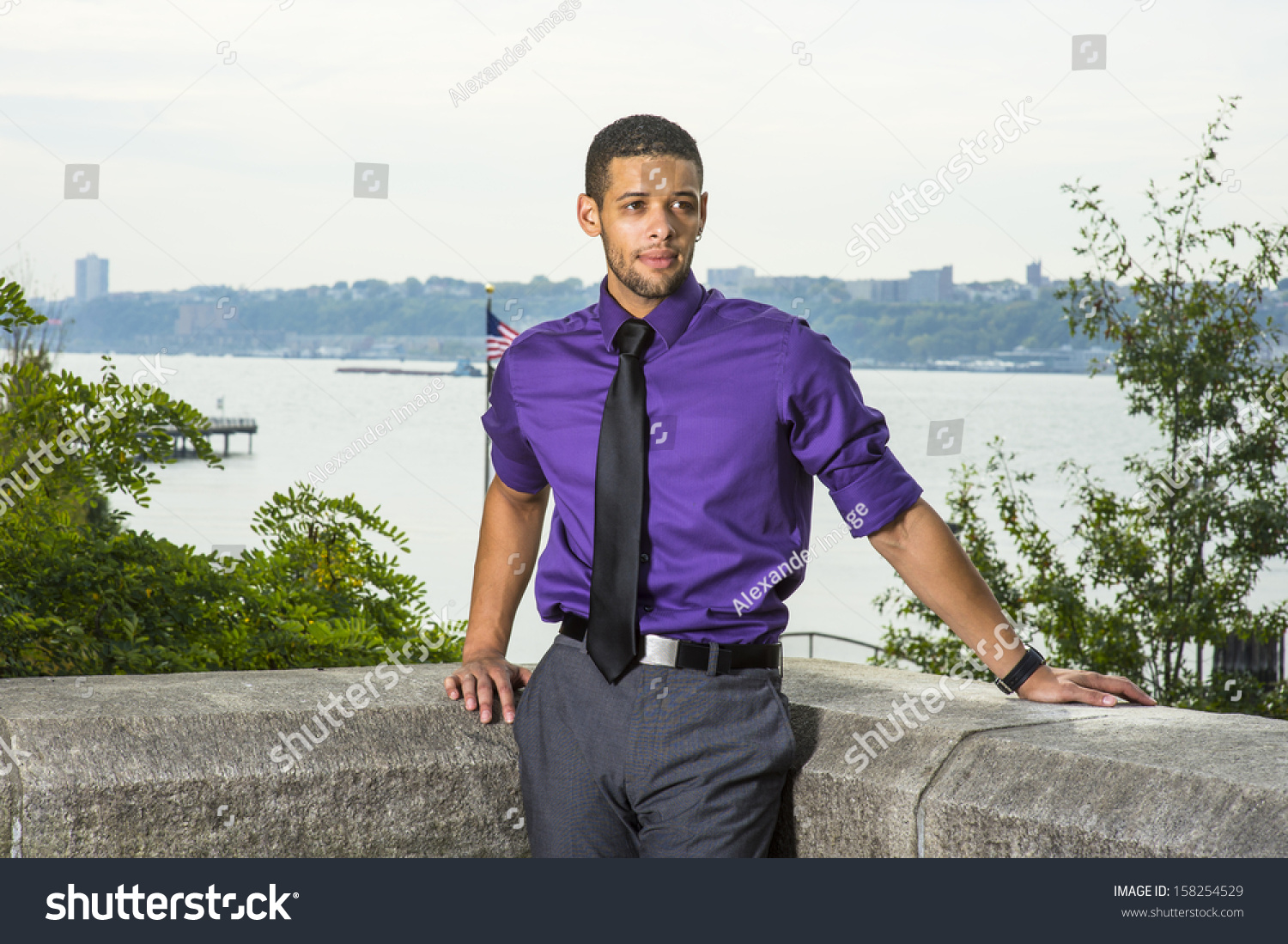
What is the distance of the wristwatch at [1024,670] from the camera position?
2219 millimetres

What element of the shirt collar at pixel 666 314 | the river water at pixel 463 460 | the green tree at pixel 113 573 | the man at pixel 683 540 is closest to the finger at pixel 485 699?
the man at pixel 683 540

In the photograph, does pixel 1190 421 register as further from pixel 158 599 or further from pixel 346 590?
pixel 158 599

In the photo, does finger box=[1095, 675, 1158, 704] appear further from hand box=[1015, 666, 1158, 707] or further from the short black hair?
the short black hair

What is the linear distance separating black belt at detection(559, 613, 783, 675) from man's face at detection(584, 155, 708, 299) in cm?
59

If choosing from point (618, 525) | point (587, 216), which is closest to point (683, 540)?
point (618, 525)

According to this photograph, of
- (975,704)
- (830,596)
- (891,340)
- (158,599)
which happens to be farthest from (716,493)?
(830,596)

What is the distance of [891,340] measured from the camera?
26.1 metres

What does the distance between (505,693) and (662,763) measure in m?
0.46

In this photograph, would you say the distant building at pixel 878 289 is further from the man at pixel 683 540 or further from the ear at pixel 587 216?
the man at pixel 683 540

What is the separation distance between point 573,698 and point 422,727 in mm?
347

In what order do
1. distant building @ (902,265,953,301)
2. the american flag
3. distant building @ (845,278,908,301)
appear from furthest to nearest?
distant building @ (845,278,908,301) → distant building @ (902,265,953,301) → the american flag

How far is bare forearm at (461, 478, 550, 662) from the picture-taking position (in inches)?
97.6

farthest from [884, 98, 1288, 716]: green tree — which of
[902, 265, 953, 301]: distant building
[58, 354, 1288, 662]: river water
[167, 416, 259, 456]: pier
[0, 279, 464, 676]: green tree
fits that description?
[167, 416, 259, 456]: pier

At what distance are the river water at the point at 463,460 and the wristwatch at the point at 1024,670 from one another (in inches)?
105
